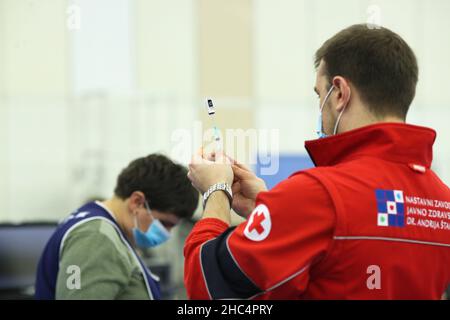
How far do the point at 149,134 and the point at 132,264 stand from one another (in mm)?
3129

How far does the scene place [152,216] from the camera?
2090 mm

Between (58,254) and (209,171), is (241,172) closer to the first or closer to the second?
(209,171)

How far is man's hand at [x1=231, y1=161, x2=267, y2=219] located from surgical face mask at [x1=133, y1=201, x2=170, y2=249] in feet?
2.63

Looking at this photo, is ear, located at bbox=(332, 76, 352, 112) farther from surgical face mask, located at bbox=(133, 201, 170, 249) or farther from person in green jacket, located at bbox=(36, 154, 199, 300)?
surgical face mask, located at bbox=(133, 201, 170, 249)

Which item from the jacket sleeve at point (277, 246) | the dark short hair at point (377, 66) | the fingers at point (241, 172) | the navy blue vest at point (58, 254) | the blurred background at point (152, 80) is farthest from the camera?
the blurred background at point (152, 80)

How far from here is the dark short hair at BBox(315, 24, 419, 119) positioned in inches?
42.8

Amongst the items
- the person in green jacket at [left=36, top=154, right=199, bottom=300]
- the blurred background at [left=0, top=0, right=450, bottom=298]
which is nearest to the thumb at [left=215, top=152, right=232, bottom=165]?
the person in green jacket at [left=36, top=154, right=199, bottom=300]

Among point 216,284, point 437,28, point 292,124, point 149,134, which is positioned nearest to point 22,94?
point 149,134

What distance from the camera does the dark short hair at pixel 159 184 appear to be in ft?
6.73

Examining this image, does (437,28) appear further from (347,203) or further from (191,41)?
(347,203)

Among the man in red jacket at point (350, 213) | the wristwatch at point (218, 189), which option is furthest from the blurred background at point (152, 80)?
the man in red jacket at point (350, 213)

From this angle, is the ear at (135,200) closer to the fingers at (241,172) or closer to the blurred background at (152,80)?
the fingers at (241,172)

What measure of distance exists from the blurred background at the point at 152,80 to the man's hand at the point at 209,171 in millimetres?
3300

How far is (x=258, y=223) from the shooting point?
99 centimetres
